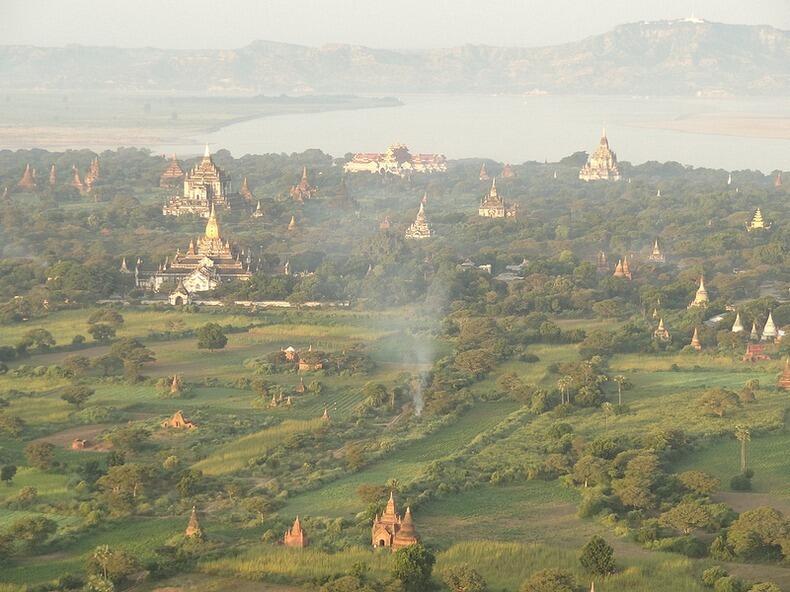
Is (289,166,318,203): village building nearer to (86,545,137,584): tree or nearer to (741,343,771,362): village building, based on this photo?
(741,343,771,362): village building

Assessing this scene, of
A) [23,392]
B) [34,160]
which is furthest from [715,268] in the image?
[34,160]

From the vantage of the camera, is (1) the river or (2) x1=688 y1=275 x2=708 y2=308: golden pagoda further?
(1) the river

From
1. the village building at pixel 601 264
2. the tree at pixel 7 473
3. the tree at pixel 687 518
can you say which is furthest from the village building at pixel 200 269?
the tree at pixel 687 518

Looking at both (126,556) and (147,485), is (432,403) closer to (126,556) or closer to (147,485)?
(147,485)

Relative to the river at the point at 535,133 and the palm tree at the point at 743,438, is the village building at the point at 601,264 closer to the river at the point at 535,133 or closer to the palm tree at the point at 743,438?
the palm tree at the point at 743,438

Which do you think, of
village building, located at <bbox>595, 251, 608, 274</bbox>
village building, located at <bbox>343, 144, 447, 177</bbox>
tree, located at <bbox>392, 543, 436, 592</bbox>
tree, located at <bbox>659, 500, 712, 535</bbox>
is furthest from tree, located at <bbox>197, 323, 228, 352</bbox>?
village building, located at <bbox>343, 144, 447, 177</bbox>
